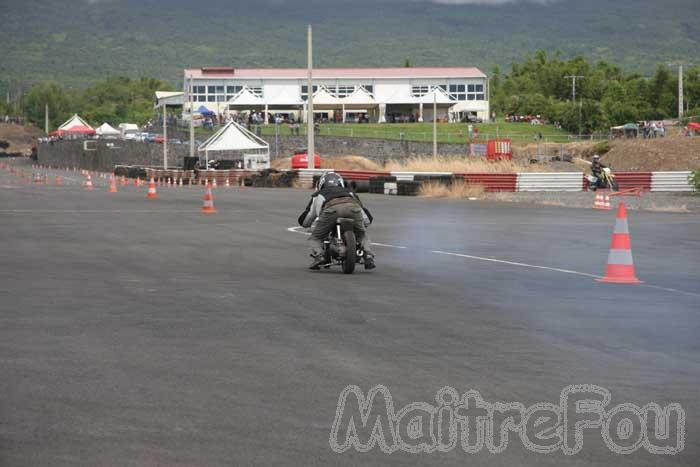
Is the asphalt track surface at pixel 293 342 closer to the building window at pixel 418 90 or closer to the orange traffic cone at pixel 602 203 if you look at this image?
the orange traffic cone at pixel 602 203

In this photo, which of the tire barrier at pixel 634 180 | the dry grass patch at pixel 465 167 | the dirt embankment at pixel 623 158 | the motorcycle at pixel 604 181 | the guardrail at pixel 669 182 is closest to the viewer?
the motorcycle at pixel 604 181

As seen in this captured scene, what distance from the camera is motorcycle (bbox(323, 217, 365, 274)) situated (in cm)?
1634

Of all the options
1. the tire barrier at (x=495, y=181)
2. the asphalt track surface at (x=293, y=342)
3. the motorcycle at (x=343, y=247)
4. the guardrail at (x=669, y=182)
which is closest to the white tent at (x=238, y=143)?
the tire barrier at (x=495, y=181)

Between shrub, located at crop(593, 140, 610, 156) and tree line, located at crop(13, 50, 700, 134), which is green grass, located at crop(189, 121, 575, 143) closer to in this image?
tree line, located at crop(13, 50, 700, 134)

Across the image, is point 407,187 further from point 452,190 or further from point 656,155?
point 656,155

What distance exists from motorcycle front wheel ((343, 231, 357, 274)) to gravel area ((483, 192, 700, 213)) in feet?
69.4

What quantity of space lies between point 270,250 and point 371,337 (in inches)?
401

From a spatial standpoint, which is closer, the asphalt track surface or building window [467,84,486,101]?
the asphalt track surface

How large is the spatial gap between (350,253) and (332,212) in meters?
0.62

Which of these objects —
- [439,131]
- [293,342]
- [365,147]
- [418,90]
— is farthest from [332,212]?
[418,90]

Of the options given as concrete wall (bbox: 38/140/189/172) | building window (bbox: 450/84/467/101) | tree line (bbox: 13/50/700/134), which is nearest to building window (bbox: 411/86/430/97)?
building window (bbox: 450/84/467/101)

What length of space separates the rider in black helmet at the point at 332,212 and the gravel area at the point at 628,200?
67.8ft

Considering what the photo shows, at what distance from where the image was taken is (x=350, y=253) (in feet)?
53.5

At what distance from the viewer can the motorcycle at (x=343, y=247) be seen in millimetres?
16344
